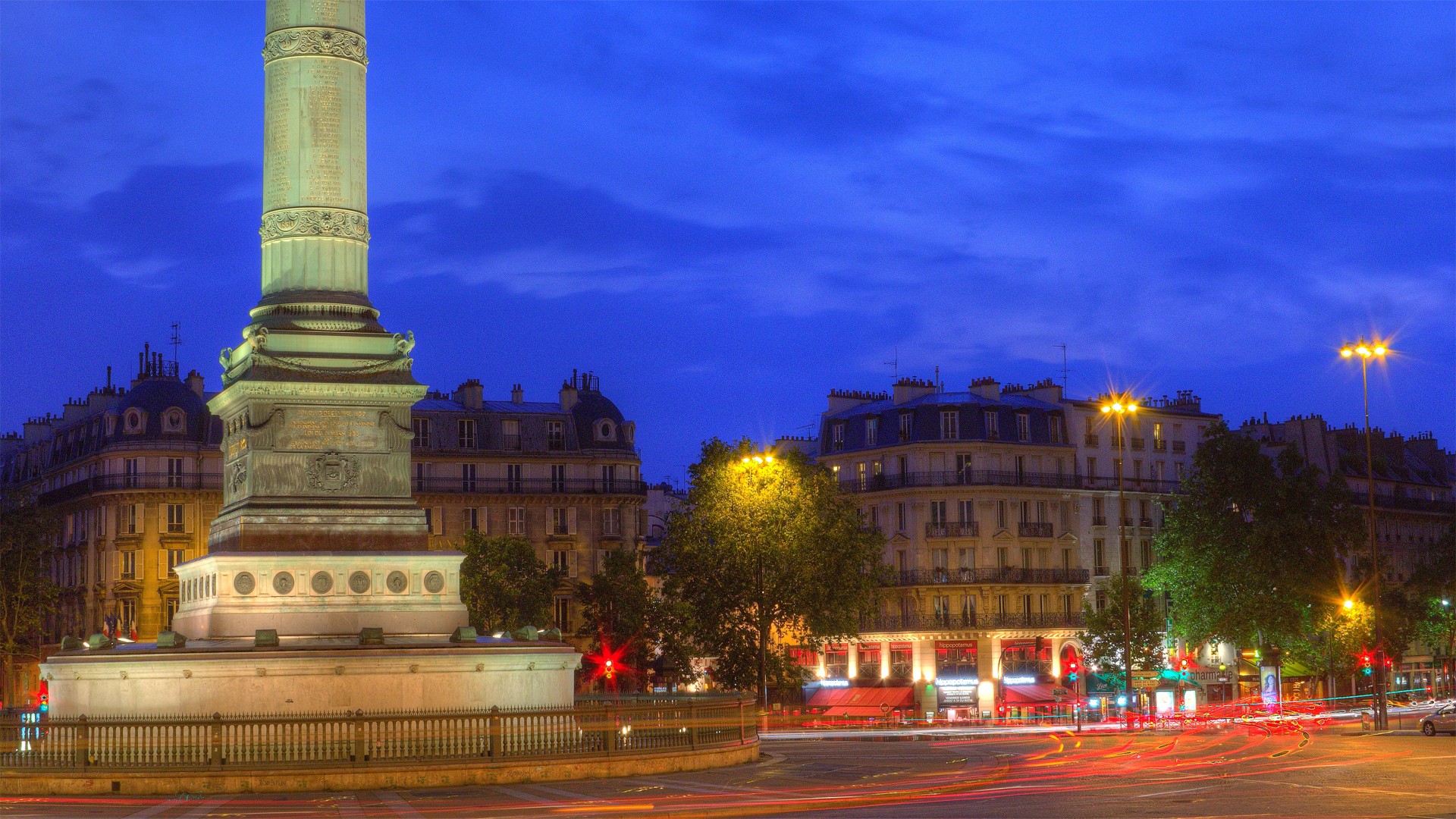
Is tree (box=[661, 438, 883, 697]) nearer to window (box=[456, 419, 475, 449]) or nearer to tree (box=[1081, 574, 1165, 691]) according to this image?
tree (box=[1081, 574, 1165, 691])

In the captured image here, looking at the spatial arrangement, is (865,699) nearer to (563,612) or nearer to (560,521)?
(563,612)

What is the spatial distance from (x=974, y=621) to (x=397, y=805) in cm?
5783

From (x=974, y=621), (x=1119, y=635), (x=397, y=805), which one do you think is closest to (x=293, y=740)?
(x=397, y=805)

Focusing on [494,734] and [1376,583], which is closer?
[494,734]

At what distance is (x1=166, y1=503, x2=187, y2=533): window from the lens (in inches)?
3260

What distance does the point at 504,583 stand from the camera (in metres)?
75.2

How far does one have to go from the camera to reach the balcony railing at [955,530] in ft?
273

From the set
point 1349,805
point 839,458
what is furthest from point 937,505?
point 1349,805

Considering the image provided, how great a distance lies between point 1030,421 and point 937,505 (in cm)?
647

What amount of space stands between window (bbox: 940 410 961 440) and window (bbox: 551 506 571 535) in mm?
17565

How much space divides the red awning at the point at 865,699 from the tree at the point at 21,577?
34024 mm

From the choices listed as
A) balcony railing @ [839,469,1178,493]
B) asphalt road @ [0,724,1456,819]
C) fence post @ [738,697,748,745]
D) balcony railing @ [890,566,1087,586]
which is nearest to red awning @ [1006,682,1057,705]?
balcony railing @ [890,566,1087,586]

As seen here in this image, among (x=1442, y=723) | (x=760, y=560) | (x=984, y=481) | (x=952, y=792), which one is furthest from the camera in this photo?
(x=984, y=481)

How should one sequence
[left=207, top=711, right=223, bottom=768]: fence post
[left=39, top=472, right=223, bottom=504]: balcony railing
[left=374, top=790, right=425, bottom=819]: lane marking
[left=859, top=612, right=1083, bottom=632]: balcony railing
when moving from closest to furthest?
[left=374, top=790, right=425, bottom=819]: lane marking
[left=207, top=711, right=223, bottom=768]: fence post
[left=859, top=612, right=1083, bottom=632]: balcony railing
[left=39, top=472, right=223, bottom=504]: balcony railing
